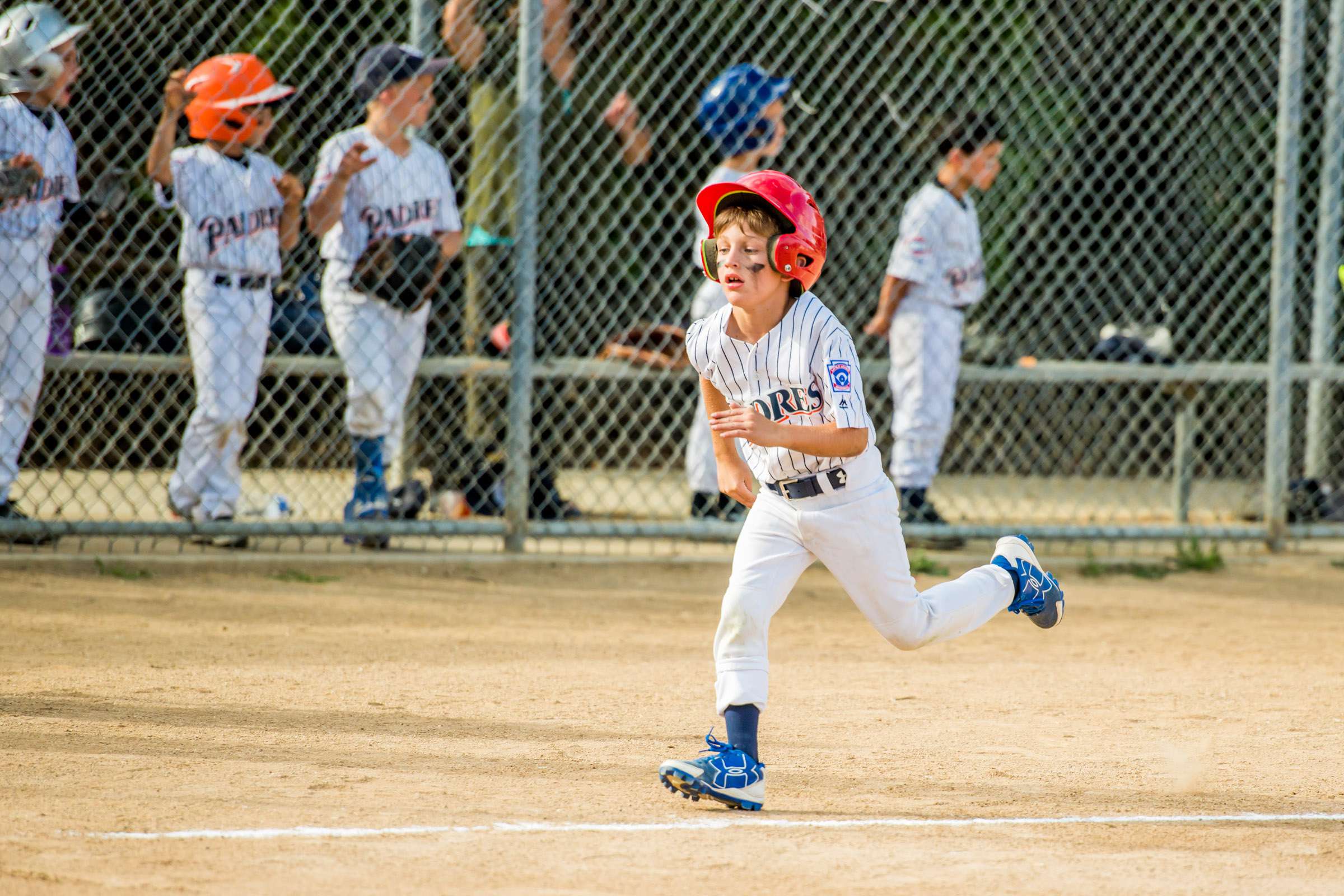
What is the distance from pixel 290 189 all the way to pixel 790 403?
356 cm

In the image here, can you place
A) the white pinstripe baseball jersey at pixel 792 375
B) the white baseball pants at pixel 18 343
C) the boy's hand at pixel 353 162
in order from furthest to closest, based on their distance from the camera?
the boy's hand at pixel 353 162
the white baseball pants at pixel 18 343
the white pinstripe baseball jersey at pixel 792 375

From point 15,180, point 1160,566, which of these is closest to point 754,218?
point 15,180

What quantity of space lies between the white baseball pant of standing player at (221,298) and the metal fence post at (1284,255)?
15.0ft

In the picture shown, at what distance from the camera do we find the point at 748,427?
323 centimetres

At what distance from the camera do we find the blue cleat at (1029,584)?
399 cm

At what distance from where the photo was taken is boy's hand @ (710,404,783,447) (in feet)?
10.6

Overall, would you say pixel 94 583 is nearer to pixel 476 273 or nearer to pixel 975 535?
pixel 476 273

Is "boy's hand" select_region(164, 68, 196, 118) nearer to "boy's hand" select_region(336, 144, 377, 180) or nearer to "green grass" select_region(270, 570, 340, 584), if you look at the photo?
"boy's hand" select_region(336, 144, 377, 180)

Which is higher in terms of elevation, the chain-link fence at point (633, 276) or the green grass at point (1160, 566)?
the chain-link fence at point (633, 276)

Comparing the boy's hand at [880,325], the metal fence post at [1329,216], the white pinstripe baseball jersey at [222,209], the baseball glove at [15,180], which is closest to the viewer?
the baseball glove at [15,180]

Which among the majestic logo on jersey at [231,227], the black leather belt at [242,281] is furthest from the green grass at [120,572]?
the majestic logo on jersey at [231,227]

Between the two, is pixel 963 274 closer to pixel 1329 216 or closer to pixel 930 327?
pixel 930 327

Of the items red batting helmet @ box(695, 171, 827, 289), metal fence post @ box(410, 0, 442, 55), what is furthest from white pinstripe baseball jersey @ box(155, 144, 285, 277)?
red batting helmet @ box(695, 171, 827, 289)

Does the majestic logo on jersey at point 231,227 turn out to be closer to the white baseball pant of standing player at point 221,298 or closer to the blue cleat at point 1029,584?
the white baseball pant of standing player at point 221,298
